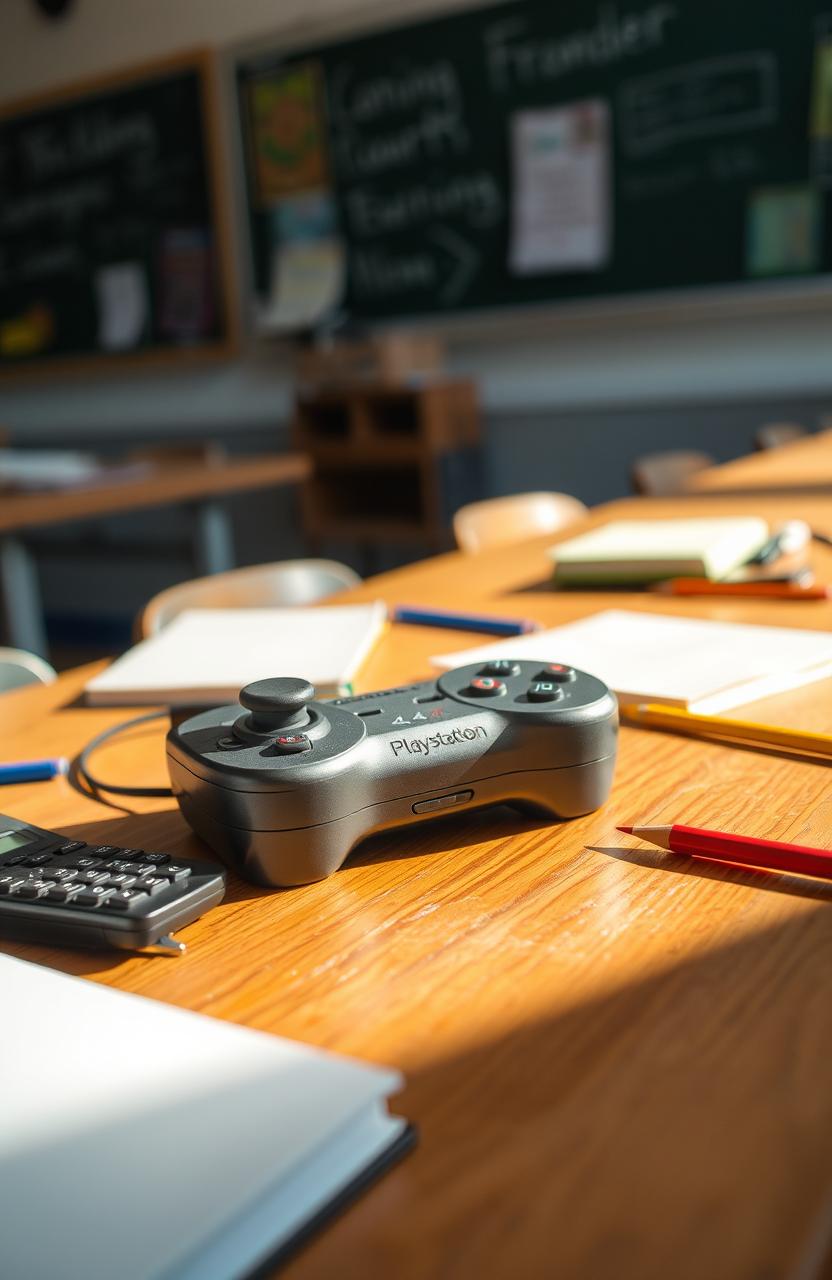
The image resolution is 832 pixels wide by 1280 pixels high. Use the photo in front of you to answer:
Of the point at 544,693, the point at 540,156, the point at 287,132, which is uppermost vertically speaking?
the point at 287,132

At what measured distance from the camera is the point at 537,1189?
35 cm

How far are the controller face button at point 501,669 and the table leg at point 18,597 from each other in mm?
2424

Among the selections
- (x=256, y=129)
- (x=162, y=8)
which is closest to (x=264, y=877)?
(x=256, y=129)

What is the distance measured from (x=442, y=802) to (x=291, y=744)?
0.30 feet

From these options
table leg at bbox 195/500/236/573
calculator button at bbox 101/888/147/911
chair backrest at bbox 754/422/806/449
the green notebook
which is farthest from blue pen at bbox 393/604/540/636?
table leg at bbox 195/500/236/573

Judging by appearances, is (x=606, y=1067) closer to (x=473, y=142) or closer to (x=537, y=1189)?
(x=537, y=1189)

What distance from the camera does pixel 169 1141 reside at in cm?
35

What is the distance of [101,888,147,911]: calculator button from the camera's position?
517 millimetres

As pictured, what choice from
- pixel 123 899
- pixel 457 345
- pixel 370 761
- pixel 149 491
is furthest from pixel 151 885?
pixel 457 345

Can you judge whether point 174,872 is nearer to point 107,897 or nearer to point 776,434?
point 107,897

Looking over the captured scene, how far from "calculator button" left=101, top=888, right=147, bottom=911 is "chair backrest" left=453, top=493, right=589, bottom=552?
55.3 inches

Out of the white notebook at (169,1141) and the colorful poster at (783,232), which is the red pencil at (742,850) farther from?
the colorful poster at (783,232)

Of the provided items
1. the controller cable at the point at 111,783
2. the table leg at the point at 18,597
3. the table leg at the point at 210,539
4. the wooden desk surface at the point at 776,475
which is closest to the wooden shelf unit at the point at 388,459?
the table leg at the point at 210,539

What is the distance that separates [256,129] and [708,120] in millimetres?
1804
